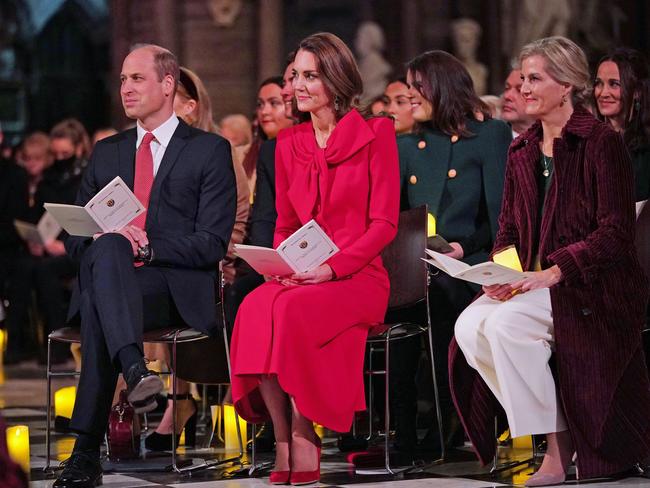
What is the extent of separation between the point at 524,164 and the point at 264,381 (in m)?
1.25

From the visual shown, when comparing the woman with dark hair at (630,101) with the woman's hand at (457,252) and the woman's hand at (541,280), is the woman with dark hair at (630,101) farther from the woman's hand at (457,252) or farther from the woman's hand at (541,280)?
the woman's hand at (541,280)

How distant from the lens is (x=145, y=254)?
5098mm

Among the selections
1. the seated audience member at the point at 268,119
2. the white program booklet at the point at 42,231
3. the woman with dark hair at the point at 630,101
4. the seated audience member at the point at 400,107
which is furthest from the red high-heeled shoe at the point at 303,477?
the white program booklet at the point at 42,231

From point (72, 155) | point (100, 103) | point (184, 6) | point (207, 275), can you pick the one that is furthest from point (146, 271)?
point (100, 103)

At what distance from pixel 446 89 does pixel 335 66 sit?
71 centimetres

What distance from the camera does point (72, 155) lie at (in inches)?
396

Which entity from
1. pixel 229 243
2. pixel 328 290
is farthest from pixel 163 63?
pixel 328 290

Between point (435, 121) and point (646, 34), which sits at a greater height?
Result: point (646, 34)

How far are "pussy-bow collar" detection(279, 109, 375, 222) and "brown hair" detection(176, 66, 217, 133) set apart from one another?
1.06m

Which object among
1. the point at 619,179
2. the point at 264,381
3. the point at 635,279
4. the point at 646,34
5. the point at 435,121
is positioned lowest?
the point at 264,381

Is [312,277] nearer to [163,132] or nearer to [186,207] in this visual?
[186,207]

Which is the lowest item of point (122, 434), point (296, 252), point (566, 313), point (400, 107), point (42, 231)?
point (122, 434)

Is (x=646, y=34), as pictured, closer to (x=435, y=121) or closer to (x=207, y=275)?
(x=435, y=121)

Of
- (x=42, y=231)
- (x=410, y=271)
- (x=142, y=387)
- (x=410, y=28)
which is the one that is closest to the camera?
(x=142, y=387)
